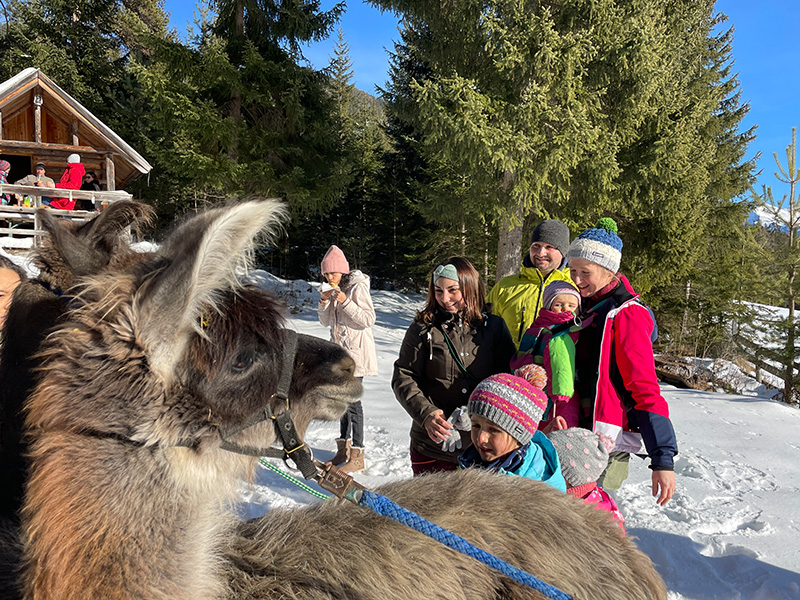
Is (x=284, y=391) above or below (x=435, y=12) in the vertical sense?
below

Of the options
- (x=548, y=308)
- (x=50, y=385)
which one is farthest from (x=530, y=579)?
(x=548, y=308)

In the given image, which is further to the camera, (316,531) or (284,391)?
(316,531)

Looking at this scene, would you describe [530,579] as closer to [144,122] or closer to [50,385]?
[50,385]

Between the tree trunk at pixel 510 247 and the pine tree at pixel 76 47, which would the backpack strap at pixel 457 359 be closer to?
the tree trunk at pixel 510 247

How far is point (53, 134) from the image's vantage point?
15266 millimetres

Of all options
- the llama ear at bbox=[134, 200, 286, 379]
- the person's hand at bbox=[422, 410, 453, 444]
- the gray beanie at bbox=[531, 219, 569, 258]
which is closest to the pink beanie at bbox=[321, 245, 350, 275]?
the gray beanie at bbox=[531, 219, 569, 258]

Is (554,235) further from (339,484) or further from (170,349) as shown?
(170,349)

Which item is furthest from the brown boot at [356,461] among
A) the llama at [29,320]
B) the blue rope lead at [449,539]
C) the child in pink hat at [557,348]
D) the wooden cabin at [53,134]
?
the wooden cabin at [53,134]

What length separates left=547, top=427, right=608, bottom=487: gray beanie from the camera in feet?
7.31

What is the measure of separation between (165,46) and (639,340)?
15.0 meters

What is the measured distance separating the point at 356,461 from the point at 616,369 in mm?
3047

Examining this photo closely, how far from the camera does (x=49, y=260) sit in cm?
154

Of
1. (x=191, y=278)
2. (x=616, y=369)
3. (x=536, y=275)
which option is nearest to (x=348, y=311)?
(x=536, y=275)

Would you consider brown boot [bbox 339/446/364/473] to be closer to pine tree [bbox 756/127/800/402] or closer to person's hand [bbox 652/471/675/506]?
person's hand [bbox 652/471/675/506]
